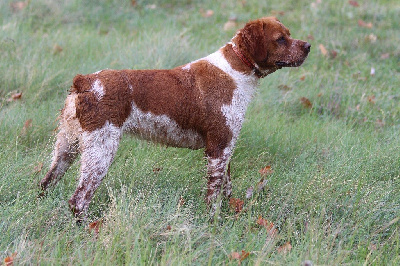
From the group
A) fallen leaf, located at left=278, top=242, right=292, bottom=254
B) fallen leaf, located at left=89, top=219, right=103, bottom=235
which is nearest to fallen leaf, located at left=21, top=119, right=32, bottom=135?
fallen leaf, located at left=89, top=219, right=103, bottom=235

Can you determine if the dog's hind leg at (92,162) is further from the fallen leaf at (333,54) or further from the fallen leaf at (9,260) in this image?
the fallen leaf at (333,54)

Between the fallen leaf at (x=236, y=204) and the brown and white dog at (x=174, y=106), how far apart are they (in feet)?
0.32

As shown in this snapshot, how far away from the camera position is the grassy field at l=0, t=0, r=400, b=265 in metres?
3.16

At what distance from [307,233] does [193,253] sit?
771mm

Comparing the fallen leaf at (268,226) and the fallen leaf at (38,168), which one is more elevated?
the fallen leaf at (268,226)

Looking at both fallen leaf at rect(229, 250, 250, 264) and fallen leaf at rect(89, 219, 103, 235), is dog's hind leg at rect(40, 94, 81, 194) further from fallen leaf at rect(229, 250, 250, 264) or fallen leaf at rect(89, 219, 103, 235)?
fallen leaf at rect(229, 250, 250, 264)

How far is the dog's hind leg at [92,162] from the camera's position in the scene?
11.5 feet

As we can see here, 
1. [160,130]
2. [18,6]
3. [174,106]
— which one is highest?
[174,106]

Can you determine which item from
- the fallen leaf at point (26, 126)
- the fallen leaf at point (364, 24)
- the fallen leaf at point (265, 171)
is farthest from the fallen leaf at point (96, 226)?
the fallen leaf at point (364, 24)

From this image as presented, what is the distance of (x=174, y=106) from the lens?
371cm

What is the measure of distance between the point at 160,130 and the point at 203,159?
76cm

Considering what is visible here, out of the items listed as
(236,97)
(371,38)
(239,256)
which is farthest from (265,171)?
(371,38)

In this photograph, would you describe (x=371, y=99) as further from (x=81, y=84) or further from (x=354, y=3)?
(x=81, y=84)

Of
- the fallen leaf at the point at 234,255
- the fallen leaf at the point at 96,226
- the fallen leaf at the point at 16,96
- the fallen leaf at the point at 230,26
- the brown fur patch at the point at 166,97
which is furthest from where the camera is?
the fallen leaf at the point at 230,26
